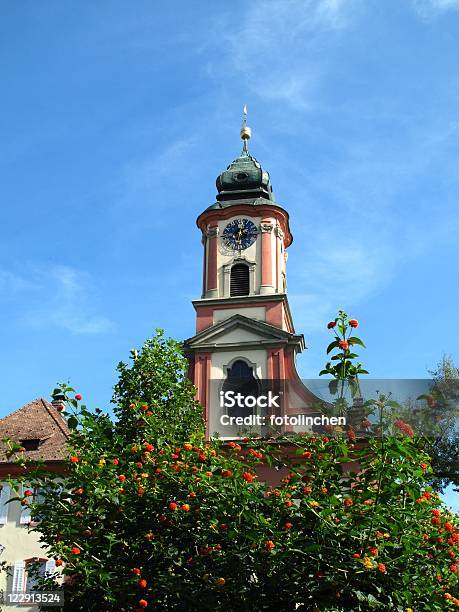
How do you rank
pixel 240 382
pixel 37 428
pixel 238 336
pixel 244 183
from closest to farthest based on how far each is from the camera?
pixel 37 428
pixel 240 382
pixel 238 336
pixel 244 183

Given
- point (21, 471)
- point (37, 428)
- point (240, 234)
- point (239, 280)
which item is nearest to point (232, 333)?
point (239, 280)

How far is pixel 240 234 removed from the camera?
3625 cm

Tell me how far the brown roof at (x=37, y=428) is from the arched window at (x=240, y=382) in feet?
22.0

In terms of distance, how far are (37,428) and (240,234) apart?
12.9 m

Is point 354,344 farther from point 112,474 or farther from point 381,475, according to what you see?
point 112,474

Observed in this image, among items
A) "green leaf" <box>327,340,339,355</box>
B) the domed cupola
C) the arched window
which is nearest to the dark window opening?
the arched window

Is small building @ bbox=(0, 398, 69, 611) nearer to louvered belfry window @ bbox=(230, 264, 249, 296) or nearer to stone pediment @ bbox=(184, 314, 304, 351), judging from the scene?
stone pediment @ bbox=(184, 314, 304, 351)

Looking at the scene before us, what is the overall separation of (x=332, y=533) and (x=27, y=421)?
23760 millimetres

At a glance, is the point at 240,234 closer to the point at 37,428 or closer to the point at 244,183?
the point at 244,183

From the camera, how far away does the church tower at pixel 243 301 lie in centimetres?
3178

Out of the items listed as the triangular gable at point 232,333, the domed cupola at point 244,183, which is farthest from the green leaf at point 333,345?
the domed cupola at point 244,183

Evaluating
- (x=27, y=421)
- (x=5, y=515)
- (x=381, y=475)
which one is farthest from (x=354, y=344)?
(x=27, y=421)

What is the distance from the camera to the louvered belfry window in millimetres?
35062

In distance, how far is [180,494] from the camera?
1024 centimetres
